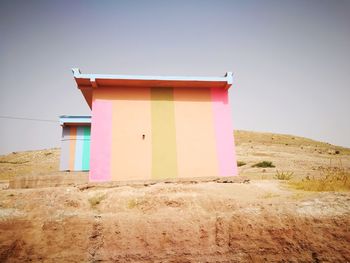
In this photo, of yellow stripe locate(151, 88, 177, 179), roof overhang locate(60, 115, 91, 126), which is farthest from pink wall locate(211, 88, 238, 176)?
roof overhang locate(60, 115, 91, 126)

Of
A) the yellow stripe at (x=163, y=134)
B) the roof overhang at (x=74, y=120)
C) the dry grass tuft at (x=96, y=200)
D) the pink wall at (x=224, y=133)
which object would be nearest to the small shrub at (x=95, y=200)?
the dry grass tuft at (x=96, y=200)

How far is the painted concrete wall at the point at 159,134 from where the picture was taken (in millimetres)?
7469

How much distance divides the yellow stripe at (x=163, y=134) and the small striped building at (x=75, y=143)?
278 inches

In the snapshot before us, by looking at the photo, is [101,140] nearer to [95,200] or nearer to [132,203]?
[95,200]

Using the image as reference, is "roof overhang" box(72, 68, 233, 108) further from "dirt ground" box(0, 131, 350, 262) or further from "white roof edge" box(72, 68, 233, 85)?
"dirt ground" box(0, 131, 350, 262)

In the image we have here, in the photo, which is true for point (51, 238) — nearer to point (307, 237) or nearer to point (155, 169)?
point (307, 237)

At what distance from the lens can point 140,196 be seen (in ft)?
15.4

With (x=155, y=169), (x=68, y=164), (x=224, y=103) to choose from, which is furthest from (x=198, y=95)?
(x=68, y=164)

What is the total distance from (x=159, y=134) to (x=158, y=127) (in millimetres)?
230

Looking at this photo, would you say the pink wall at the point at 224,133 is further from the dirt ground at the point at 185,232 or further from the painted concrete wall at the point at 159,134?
the dirt ground at the point at 185,232

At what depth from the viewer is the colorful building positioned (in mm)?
7492

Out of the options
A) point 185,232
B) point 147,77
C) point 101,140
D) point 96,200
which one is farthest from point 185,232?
point 147,77

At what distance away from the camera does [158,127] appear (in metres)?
7.84

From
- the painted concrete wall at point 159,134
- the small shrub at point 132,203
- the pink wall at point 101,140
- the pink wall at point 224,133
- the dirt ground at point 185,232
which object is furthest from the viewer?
the pink wall at point 224,133
